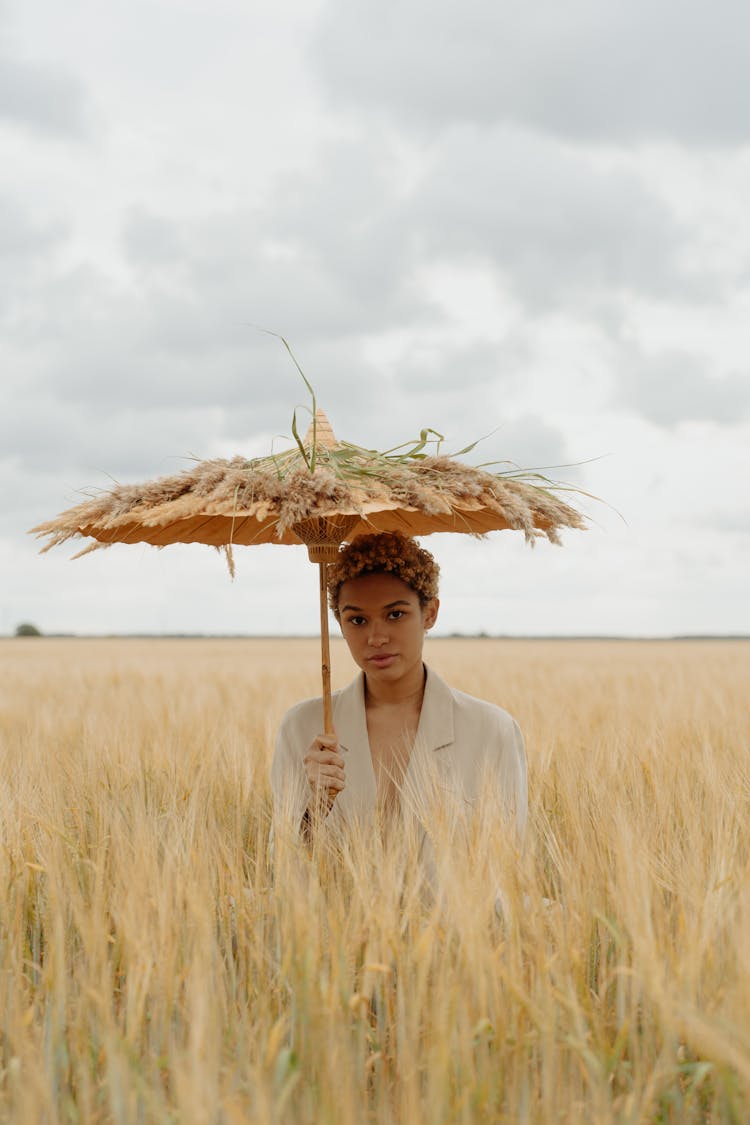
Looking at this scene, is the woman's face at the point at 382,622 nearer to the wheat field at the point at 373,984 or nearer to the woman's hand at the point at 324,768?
the woman's hand at the point at 324,768

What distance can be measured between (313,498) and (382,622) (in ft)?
2.02

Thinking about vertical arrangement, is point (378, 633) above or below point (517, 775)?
above

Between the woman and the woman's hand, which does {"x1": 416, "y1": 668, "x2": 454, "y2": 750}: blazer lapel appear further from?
the woman's hand

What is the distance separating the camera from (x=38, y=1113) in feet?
4.60

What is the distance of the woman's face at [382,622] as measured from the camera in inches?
105

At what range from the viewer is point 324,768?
8.35 feet

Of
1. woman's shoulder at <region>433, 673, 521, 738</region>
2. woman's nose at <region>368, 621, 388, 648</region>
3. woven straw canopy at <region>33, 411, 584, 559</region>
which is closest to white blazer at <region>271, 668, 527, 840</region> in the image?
woman's shoulder at <region>433, 673, 521, 738</region>

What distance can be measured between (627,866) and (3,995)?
1146mm

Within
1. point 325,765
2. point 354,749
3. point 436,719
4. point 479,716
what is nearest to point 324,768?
point 325,765

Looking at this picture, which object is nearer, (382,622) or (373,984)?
(373,984)

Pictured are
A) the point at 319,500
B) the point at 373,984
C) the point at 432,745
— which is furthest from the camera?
the point at 432,745

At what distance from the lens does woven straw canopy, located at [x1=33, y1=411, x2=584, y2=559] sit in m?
2.18

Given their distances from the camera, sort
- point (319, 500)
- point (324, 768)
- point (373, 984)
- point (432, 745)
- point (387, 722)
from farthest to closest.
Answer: point (387, 722) → point (432, 745) → point (324, 768) → point (319, 500) → point (373, 984)

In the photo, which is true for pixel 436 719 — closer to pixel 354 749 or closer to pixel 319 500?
pixel 354 749
